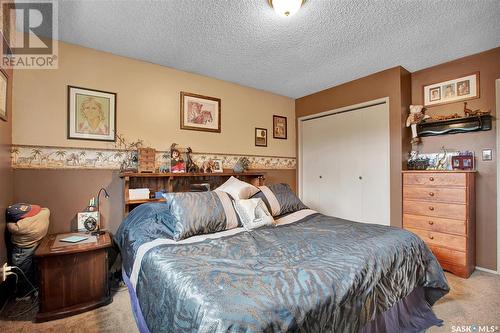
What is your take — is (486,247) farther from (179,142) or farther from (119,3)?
(119,3)

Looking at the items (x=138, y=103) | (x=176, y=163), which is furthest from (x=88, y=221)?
(x=138, y=103)

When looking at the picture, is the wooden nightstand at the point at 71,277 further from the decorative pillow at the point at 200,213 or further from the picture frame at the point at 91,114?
the picture frame at the point at 91,114

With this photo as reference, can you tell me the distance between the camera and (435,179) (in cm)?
271

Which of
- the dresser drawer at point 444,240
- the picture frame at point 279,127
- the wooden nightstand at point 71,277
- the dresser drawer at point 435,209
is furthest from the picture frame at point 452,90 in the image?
the wooden nightstand at point 71,277

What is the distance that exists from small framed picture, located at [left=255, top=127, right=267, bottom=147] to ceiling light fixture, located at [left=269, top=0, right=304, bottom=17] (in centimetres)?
204

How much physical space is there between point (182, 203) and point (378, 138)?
9.02ft

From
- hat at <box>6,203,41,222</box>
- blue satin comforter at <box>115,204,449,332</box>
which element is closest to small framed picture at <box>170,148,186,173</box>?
blue satin comforter at <box>115,204,449,332</box>

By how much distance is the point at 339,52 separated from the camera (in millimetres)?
2662

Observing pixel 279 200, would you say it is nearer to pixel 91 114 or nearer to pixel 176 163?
pixel 176 163

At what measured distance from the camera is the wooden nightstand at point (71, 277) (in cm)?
182

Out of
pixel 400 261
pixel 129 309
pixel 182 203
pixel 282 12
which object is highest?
pixel 282 12

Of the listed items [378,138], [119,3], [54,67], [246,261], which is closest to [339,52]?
[378,138]

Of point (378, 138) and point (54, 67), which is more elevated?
point (54, 67)

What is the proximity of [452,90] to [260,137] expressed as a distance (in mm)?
2512
